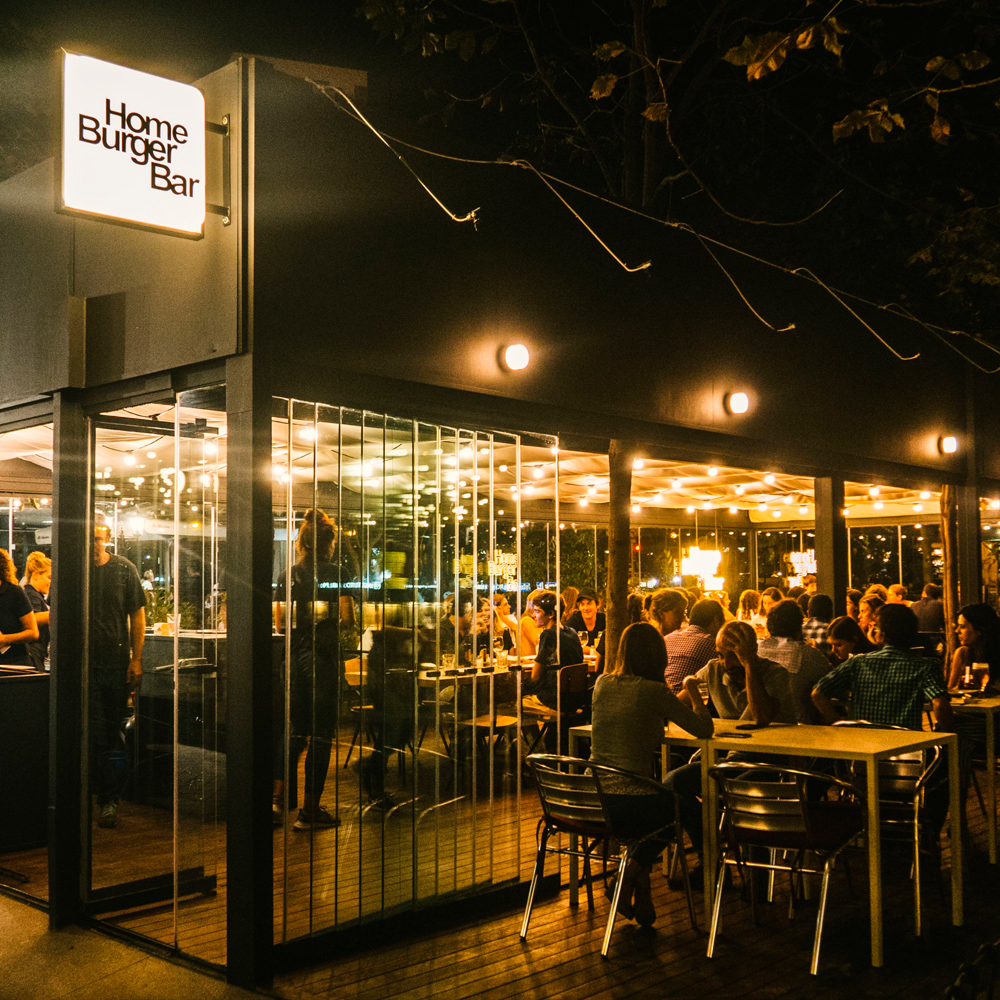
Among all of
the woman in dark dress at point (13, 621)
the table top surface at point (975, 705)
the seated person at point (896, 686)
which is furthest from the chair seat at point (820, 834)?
the woman in dark dress at point (13, 621)

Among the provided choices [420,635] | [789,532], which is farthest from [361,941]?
[789,532]

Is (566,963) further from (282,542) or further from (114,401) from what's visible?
(114,401)

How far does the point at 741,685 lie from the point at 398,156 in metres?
3.40

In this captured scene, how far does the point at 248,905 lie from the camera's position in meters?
4.26

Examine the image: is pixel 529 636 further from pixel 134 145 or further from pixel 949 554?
pixel 949 554

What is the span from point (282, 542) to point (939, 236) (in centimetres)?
894

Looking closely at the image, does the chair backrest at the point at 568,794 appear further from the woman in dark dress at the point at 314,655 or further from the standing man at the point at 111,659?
the standing man at the point at 111,659

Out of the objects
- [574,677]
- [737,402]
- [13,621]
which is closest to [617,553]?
[574,677]

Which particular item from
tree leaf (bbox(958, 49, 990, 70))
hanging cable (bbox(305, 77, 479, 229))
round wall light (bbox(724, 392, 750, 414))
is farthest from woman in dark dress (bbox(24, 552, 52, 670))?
tree leaf (bbox(958, 49, 990, 70))

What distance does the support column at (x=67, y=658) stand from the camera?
5.16m

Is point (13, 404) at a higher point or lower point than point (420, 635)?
higher

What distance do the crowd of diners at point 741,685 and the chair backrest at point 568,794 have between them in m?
0.14

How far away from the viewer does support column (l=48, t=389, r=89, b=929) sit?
5156mm

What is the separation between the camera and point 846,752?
15.0ft
